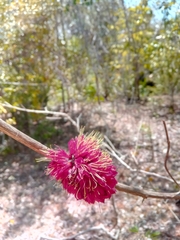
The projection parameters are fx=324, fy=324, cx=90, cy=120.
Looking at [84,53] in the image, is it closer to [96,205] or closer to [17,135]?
[96,205]

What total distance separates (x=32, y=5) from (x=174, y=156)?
2.18 metres

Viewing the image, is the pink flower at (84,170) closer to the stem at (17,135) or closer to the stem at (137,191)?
the stem at (17,135)

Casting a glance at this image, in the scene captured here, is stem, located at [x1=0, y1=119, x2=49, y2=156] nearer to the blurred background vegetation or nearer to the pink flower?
the pink flower

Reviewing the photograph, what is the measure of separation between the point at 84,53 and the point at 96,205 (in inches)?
79.3

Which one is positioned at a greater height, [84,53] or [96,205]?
[84,53]

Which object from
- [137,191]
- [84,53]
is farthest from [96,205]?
Answer: [84,53]

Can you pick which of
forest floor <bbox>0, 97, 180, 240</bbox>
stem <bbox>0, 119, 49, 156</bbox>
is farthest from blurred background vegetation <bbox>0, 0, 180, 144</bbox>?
stem <bbox>0, 119, 49, 156</bbox>

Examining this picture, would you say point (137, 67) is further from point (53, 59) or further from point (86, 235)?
point (86, 235)

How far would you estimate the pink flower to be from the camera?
3.44ft

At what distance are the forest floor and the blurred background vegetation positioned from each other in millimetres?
507

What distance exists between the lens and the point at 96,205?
3000 millimetres

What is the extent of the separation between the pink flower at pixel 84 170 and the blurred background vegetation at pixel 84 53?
1.89 m

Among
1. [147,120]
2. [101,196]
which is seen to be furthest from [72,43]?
[101,196]

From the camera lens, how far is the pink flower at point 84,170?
1049mm
